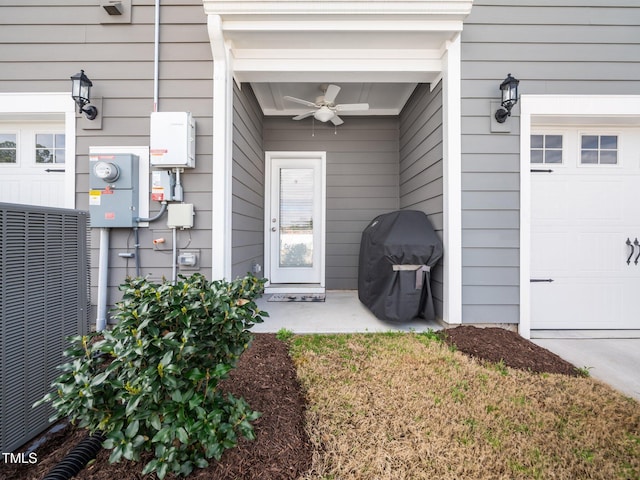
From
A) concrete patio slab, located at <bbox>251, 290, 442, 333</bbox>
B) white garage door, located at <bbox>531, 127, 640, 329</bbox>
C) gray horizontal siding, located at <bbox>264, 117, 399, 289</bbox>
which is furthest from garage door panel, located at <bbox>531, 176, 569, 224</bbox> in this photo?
gray horizontal siding, located at <bbox>264, 117, 399, 289</bbox>

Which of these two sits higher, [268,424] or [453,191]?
[453,191]

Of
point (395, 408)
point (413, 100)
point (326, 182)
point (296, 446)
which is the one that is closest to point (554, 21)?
point (413, 100)

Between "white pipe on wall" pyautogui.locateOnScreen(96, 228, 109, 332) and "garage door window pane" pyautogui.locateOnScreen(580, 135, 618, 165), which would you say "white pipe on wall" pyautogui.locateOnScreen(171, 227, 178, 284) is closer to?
"white pipe on wall" pyautogui.locateOnScreen(96, 228, 109, 332)

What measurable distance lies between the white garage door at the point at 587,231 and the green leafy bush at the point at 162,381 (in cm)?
308

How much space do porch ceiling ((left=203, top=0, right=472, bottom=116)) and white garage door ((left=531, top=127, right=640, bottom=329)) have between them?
1521 millimetres

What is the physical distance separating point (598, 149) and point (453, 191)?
5.49ft

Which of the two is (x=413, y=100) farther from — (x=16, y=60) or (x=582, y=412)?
(x=16, y=60)

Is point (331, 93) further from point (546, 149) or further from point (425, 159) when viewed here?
point (546, 149)

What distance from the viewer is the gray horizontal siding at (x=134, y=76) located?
2.62 metres

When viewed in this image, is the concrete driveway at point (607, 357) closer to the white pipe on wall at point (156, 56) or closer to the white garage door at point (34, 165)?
the white pipe on wall at point (156, 56)

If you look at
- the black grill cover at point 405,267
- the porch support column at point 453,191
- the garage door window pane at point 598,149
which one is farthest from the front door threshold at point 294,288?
the garage door window pane at point 598,149

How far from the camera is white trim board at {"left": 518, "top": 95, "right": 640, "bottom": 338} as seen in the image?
2.62m

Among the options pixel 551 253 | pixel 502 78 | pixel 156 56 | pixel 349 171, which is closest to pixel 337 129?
pixel 349 171

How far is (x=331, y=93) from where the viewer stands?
3.16m
